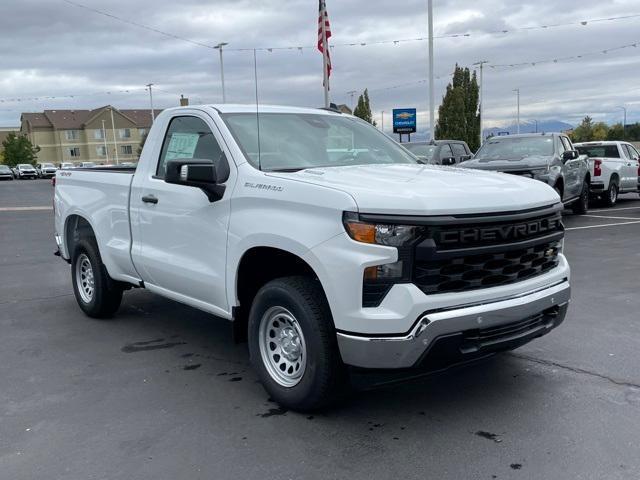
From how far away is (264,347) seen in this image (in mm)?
4266

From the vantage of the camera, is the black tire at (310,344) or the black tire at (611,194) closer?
the black tire at (310,344)

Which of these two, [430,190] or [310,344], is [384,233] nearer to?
[430,190]

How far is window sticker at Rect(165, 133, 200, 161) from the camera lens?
16.8 feet

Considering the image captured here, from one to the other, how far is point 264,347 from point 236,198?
1.03 meters

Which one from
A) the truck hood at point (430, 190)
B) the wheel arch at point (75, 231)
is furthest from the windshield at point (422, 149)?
the truck hood at point (430, 190)

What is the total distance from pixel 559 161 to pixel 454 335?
1041 cm

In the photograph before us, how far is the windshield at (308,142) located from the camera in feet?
15.2

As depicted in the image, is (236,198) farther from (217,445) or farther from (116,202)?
(116,202)

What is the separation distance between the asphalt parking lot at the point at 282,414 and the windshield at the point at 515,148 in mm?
7402

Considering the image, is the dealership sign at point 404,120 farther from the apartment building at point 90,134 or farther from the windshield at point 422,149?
the apartment building at point 90,134

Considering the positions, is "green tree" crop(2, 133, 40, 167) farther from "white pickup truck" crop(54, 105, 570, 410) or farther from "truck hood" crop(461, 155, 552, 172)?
"white pickup truck" crop(54, 105, 570, 410)

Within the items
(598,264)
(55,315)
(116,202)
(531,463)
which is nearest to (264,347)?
(531,463)

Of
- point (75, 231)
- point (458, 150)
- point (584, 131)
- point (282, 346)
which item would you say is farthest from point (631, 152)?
point (584, 131)

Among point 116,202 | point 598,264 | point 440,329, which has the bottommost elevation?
point 598,264
